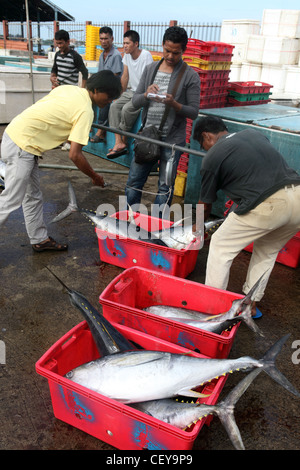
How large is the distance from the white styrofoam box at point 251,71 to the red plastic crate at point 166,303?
10.7 meters

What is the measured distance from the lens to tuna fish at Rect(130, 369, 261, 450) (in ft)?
6.71

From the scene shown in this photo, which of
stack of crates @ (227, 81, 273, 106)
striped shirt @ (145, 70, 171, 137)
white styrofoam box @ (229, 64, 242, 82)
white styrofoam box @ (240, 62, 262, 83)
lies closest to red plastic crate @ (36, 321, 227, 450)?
A: striped shirt @ (145, 70, 171, 137)

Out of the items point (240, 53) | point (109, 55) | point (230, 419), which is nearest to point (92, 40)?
point (240, 53)

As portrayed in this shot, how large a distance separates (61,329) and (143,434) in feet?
4.92

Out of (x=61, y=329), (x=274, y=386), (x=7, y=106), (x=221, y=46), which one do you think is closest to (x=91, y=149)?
(x=7, y=106)

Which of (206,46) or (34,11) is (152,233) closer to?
(206,46)

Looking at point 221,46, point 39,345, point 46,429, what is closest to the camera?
point 46,429

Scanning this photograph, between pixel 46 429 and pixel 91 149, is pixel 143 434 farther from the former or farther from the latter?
pixel 91 149

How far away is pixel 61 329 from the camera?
3332 millimetres

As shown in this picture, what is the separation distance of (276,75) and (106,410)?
456 inches

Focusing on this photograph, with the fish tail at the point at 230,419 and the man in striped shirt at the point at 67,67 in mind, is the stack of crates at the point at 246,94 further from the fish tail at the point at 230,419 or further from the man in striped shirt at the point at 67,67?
the fish tail at the point at 230,419

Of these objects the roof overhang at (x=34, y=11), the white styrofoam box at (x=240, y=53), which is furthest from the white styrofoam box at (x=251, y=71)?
the roof overhang at (x=34, y=11)

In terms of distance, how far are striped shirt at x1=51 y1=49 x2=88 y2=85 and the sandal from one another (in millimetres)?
4504

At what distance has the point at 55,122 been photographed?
3646 mm
